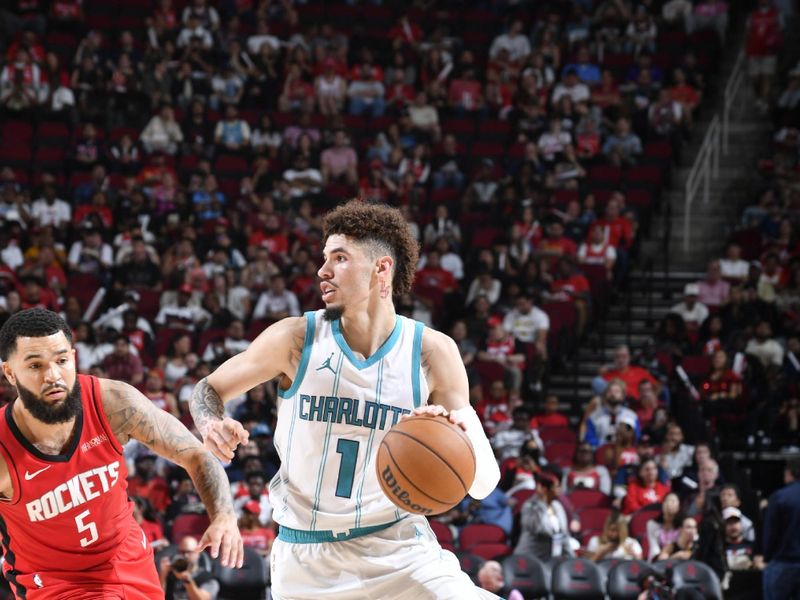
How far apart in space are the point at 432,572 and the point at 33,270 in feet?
35.1

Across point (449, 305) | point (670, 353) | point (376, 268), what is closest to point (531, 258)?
point (449, 305)

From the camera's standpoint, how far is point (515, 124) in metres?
16.6

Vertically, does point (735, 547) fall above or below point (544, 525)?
below

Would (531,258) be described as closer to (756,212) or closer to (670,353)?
(670,353)

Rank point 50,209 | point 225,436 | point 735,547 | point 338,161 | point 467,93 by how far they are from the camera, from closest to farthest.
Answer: point 225,436 → point 735,547 → point 50,209 → point 338,161 → point 467,93

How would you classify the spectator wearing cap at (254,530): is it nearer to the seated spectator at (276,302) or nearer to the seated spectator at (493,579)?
the seated spectator at (493,579)

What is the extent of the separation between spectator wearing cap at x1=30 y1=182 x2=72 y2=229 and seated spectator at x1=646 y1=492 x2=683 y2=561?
834 cm

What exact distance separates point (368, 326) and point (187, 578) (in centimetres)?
460

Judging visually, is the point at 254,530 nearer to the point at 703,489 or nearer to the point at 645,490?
the point at 645,490

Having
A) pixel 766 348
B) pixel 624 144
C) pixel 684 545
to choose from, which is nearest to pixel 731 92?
pixel 624 144

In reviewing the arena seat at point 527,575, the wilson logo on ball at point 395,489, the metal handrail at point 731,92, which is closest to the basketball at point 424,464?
→ the wilson logo on ball at point 395,489

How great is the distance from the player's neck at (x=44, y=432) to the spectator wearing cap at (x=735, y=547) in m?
7.13

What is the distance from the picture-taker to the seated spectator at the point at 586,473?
11.2 meters

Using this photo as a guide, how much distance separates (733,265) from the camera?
1416 cm
